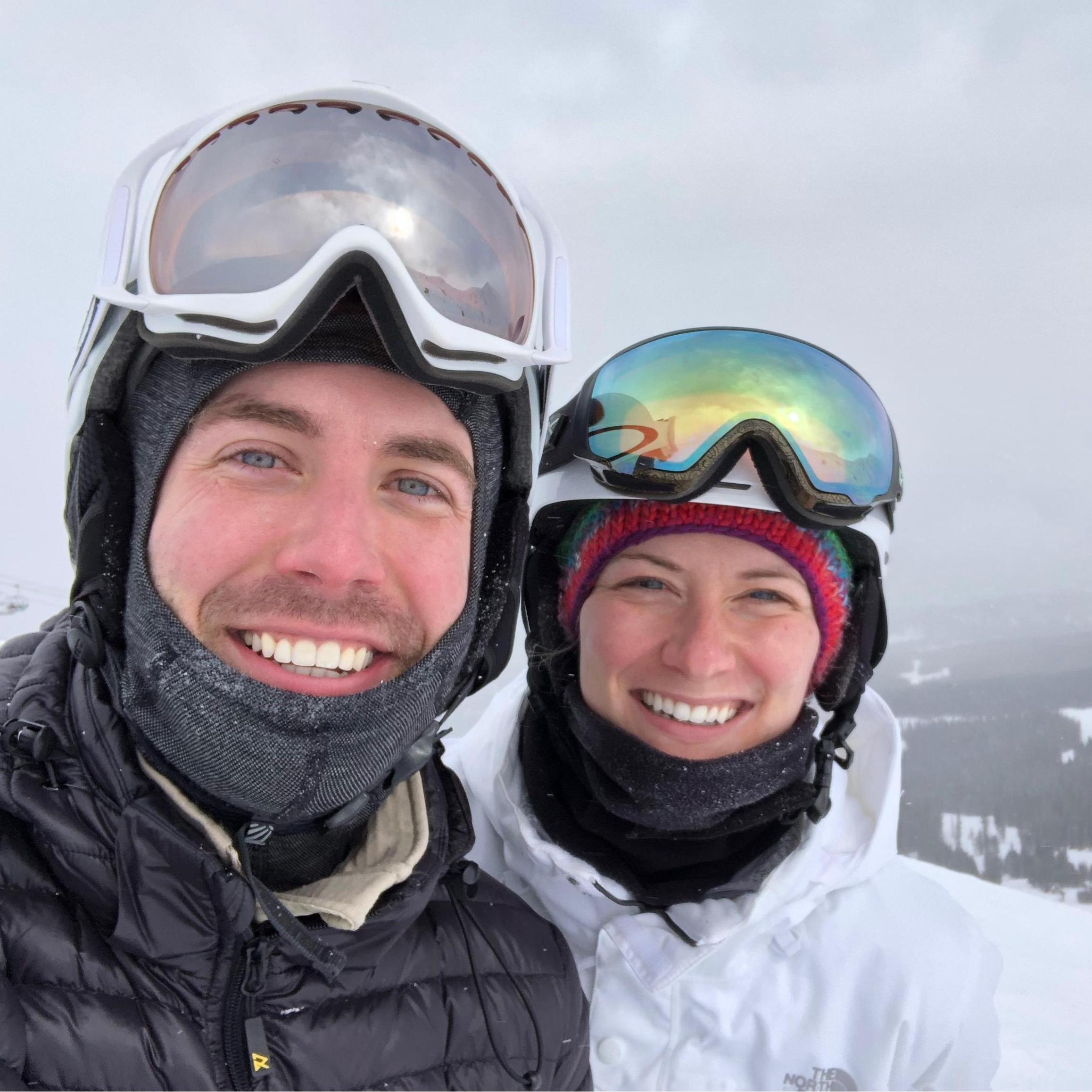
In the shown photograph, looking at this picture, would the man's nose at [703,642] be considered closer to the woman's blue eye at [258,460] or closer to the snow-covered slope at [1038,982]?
the woman's blue eye at [258,460]

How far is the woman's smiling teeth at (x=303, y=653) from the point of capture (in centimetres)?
162

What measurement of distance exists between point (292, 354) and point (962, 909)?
9.16 ft

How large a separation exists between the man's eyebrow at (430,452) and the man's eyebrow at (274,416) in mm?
157

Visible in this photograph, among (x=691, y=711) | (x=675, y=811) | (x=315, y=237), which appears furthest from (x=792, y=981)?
(x=315, y=237)

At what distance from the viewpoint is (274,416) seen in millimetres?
1681

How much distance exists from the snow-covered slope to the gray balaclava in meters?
10.3

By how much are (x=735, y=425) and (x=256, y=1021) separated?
2167 mm

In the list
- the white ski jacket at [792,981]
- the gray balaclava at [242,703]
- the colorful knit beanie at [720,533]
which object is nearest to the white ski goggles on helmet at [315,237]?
the gray balaclava at [242,703]

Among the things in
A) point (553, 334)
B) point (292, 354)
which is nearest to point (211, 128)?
point (292, 354)

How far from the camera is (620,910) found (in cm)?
268

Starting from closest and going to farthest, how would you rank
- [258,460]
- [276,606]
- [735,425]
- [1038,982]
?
[276,606], [258,460], [735,425], [1038,982]

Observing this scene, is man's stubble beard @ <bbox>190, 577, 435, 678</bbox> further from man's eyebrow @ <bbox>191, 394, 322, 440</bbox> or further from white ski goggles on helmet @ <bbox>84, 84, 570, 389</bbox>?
white ski goggles on helmet @ <bbox>84, 84, 570, 389</bbox>

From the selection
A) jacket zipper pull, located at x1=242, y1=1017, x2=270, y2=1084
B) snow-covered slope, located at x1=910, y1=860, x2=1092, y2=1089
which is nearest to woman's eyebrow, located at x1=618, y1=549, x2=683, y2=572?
jacket zipper pull, located at x1=242, y1=1017, x2=270, y2=1084

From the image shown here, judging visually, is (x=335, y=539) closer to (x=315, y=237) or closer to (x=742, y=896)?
(x=315, y=237)
